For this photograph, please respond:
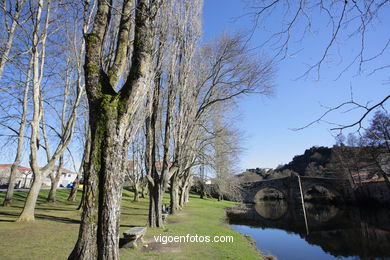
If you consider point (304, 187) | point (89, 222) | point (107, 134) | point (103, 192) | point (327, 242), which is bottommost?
point (327, 242)

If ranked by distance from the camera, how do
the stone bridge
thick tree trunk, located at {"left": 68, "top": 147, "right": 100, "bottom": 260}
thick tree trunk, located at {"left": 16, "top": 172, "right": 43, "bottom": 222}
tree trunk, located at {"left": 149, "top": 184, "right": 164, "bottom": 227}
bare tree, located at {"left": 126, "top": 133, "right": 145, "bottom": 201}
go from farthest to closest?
the stone bridge
bare tree, located at {"left": 126, "top": 133, "right": 145, "bottom": 201}
tree trunk, located at {"left": 149, "top": 184, "right": 164, "bottom": 227}
thick tree trunk, located at {"left": 16, "top": 172, "right": 43, "bottom": 222}
thick tree trunk, located at {"left": 68, "top": 147, "right": 100, "bottom": 260}

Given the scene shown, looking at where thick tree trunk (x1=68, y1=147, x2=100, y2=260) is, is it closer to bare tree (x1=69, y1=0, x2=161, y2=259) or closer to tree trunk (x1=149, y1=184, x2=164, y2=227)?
bare tree (x1=69, y1=0, x2=161, y2=259)

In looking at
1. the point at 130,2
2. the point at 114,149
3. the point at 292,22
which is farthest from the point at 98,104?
the point at 292,22

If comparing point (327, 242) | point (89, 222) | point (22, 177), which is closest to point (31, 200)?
point (89, 222)

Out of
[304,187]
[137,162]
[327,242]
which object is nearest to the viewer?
[327,242]

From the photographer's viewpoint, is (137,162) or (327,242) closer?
(327,242)

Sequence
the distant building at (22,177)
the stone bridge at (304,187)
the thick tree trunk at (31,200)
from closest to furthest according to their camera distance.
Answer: the thick tree trunk at (31,200), the stone bridge at (304,187), the distant building at (22,177)

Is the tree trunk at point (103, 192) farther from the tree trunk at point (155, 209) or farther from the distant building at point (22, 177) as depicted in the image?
the distant building at point (22, 177)

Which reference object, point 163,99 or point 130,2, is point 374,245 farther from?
point 130,2

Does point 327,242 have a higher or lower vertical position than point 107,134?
lower

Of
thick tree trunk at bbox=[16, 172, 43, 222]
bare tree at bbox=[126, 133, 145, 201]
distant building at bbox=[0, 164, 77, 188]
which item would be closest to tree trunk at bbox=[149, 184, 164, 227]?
thick tree trunk at bbox=[16, 172, 43, 222]

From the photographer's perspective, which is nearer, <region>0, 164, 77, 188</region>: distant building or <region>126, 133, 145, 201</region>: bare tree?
<region>126, 133, 145, 201</region>: bare tree

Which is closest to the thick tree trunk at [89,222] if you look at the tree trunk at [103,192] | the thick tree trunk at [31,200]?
the tree trunk at [103,192]

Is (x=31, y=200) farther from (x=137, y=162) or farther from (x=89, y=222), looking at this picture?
(x=137, y=162)
